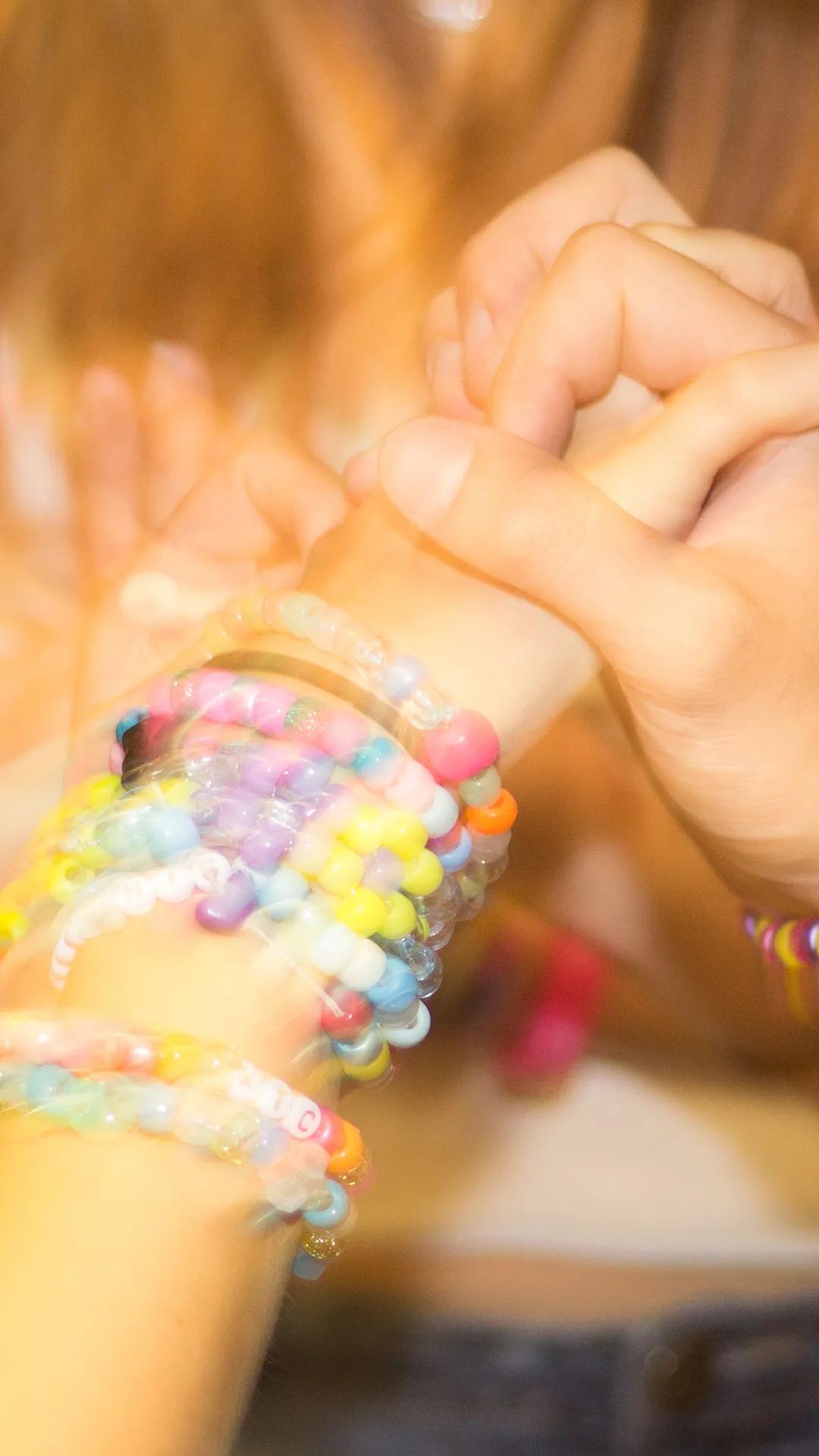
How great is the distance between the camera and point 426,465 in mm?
364

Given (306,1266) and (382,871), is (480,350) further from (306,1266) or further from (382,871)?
(306,1266)

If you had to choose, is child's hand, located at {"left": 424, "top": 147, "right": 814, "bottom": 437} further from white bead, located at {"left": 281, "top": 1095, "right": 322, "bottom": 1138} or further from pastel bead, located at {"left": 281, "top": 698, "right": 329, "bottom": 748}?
white bead, located at {"left": 281, "top": 1095, "right": 322, "bottom": 1138}

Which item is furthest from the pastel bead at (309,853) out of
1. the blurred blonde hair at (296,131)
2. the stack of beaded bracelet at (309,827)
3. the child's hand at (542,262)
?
the blurred blonde hair at (296,131)

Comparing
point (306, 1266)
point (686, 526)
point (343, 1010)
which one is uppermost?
point (686, 526)

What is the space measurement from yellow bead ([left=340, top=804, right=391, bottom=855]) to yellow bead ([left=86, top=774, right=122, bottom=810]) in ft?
0.26

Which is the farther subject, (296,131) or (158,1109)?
(296,131)

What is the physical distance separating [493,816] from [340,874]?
0.20ft

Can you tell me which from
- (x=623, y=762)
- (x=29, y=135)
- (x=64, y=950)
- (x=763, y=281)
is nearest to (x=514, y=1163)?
(x=623, y=762)

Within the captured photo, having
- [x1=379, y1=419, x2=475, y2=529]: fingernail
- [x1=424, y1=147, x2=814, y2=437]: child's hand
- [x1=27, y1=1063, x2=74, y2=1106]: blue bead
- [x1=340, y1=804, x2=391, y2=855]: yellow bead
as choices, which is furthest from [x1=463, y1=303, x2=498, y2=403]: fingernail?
[x1=27, y1=1063, x2=74, y2=1106]: blue bead

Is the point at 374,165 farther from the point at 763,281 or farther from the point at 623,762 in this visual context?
the point at 623,762

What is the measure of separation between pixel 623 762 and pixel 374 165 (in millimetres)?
312

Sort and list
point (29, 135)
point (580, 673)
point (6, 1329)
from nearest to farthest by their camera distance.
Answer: point (6, 1329) < point (580, 673) < point (29, 135)

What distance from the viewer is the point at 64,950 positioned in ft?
1.15

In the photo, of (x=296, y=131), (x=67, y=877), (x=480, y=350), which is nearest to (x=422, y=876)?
(x=67, y=877)
